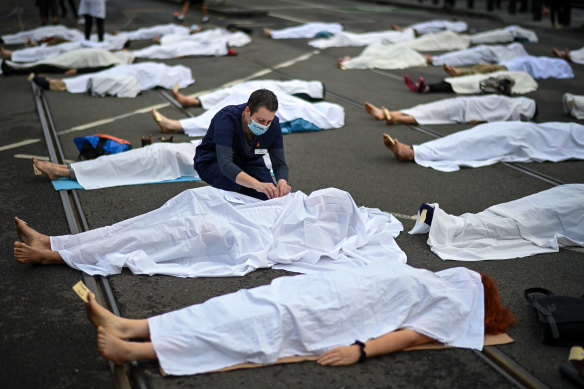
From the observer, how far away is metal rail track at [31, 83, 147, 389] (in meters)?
2.98

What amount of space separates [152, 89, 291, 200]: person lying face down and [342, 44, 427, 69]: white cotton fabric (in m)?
7.65

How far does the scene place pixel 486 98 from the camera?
319 inches

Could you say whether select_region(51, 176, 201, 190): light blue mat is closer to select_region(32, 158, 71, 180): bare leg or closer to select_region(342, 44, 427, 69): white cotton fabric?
select_region(32, 158, 71, 180): bare leg

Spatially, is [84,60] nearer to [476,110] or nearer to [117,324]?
[476,110]

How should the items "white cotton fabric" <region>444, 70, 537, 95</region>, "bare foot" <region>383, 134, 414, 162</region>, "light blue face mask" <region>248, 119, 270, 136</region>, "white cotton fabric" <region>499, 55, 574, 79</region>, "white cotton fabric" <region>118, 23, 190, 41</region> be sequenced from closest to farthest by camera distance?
"light blue face mask" <region>248, 119, 270, 136</region> < "bare foot" <region>383, 134, 414, 162</region> < "white cotton fabric" <region>444, 70, 537, 95</region> < "white cotton fabric" <region>499, 55, 574, 79</region> < "white cotton fabric" <region>118, 23, 190, 41</region>

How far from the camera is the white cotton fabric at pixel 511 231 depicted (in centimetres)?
451

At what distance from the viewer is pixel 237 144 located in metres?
4.64

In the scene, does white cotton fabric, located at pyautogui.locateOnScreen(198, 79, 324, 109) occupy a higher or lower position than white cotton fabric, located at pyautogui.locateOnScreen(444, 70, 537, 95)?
higher

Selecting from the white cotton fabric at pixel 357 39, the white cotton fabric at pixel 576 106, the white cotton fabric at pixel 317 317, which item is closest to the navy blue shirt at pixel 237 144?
the white cotton fabric at pixel 317 317

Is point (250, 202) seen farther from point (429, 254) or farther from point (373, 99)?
point (373, 99)

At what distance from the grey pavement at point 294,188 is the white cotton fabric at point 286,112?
0.17m

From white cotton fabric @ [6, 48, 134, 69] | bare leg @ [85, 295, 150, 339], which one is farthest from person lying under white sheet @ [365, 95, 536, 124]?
bare leg @ [85, 295, 150, 339]

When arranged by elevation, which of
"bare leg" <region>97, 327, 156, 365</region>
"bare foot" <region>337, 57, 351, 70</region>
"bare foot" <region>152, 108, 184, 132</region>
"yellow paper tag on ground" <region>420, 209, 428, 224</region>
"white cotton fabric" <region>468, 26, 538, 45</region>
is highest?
"bare leg" <region>97, 327, 156, 365</region>

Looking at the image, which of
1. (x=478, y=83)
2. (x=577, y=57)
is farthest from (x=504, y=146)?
(x=577, y=57)
